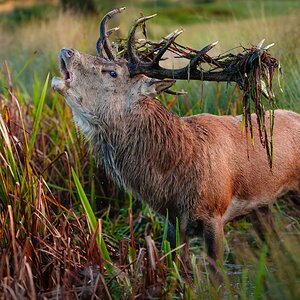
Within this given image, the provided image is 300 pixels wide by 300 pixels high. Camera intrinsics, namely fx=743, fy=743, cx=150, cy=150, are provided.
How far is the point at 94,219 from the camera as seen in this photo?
4.78 m

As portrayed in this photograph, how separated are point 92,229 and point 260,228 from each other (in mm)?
2198

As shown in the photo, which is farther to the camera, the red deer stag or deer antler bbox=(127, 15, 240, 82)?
the red deer stag

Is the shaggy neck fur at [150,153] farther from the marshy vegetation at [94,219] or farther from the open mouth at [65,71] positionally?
the open mouth at [65,71]

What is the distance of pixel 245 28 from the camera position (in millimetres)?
8773

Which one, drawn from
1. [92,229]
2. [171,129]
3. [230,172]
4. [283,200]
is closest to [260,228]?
[283,200]

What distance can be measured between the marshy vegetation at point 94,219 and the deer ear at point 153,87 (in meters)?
0.53

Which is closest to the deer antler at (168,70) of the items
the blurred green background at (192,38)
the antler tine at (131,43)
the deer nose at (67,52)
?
the antler tine at (131,43)

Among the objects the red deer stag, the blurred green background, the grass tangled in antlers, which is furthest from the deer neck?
the grass tangled in antlers

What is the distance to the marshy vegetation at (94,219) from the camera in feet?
14.0

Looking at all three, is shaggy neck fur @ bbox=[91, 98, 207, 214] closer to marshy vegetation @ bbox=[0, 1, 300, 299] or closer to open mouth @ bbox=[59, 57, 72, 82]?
marshy vegetation @ bbox=[0, 1, 300, 299]

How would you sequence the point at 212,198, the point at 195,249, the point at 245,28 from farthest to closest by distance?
the point at 245,28
the point at 195,249
the point at 212,198

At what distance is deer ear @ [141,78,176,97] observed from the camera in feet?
17.9

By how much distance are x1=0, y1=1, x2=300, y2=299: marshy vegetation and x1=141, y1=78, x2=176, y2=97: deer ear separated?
529mm

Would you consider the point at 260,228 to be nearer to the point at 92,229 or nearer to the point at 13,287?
the point at 92,229
